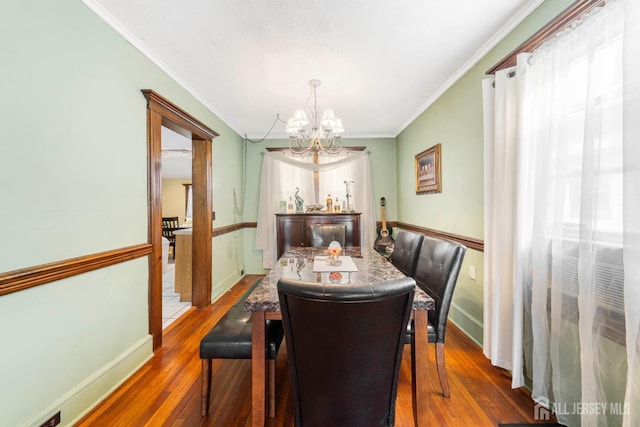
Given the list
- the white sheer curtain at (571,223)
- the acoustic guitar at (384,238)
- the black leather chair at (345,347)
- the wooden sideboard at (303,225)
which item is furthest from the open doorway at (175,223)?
the white sheer curtain at (571,223)

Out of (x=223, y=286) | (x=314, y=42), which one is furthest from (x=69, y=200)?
(x=223, y=286)

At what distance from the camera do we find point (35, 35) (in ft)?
4.18

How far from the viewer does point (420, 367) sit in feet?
4.23

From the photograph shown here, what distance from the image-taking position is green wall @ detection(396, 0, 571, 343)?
76.2 inches

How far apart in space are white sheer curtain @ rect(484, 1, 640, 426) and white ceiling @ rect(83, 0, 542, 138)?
54cm

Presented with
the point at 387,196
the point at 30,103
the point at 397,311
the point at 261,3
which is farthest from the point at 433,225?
the point at 30,103

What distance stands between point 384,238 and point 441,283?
106 inches

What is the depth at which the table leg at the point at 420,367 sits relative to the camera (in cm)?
127

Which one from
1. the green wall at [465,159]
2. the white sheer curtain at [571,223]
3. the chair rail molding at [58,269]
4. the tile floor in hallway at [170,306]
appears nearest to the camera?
the white sheer curtain at [571,223]

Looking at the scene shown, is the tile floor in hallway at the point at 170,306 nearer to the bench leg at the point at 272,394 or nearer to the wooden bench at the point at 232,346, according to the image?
the wooden bench at the point at 232,346

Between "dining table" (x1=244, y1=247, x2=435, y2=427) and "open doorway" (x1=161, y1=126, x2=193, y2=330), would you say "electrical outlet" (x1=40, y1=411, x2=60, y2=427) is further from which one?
"open doorway" (x1=161, y1=126, x2=193, y2=330)

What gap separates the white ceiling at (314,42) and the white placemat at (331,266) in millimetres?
1634

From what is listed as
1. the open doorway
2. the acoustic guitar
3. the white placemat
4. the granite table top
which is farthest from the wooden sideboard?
the white placemat

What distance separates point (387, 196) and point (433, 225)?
146 centimetres
